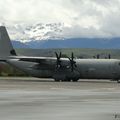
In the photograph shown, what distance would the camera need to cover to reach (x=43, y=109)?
24422 mm

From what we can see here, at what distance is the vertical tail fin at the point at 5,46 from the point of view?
286 ft

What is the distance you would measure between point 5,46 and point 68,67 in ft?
48.6

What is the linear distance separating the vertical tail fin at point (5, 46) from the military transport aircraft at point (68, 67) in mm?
3245

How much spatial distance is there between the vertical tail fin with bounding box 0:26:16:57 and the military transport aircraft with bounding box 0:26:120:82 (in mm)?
3245

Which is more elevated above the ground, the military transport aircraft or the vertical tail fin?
the vertical tail fin

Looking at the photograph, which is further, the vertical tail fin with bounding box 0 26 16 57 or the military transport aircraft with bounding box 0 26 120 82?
the vertical tail fin with bounding box 0 26 16 57

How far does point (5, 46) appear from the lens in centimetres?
8800

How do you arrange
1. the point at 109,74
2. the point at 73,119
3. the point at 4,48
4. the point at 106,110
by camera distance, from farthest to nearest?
the point at 4,48 < the point at 109,74 < the point at 106,110 < the point at 73,119

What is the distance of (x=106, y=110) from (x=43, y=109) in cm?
304

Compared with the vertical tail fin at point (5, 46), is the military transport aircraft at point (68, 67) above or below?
below

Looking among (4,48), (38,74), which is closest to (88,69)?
(38,74)

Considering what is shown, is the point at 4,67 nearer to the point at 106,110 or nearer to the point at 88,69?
the point at 88,69

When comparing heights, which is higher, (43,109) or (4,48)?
(4,48)

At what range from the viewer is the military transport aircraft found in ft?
248
